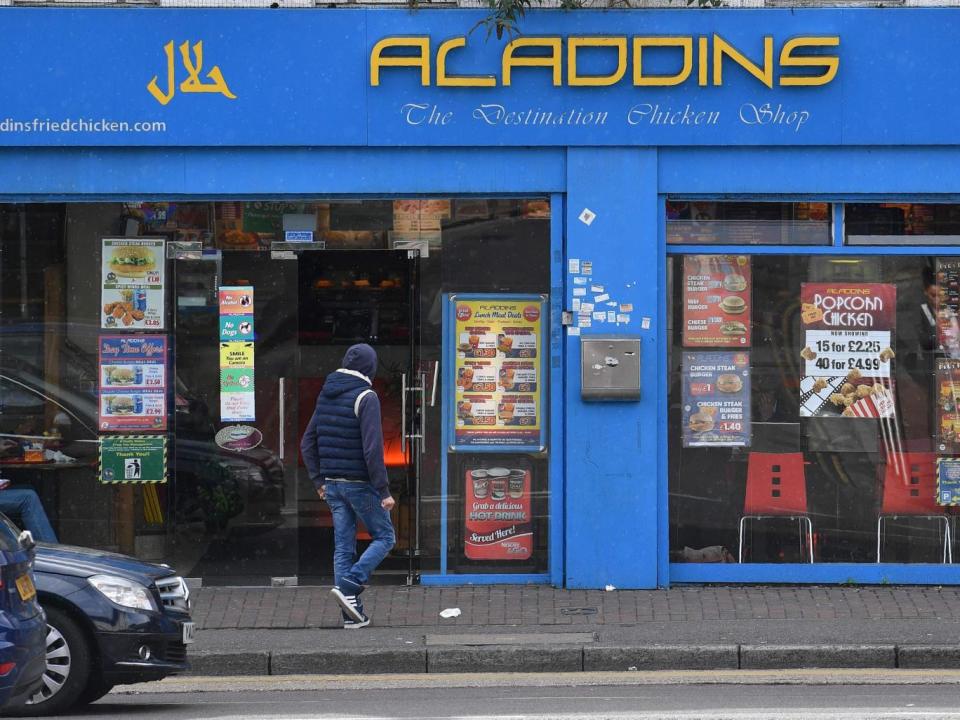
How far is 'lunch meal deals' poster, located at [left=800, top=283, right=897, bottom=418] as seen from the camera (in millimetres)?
11695

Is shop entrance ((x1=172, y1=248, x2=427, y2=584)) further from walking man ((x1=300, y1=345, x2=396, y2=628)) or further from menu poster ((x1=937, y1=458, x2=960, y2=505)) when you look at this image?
menu poster ((x1=937, y1=458, x2=960, y2=505))

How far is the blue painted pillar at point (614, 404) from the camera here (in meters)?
11.4

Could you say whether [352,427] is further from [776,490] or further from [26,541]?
[776,490]

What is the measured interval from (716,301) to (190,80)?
4.31m

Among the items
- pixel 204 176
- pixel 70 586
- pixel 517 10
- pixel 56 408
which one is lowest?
pixel 70 586

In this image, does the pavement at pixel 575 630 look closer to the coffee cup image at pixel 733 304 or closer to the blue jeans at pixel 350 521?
the blue jeans at pixel 350 521

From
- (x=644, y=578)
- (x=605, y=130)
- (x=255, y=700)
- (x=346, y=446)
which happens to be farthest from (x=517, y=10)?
(x=255, y=700)

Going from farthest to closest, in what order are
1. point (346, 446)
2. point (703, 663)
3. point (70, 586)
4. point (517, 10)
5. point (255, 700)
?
1. point (517, 10)
2. point (346, 446)
3. point (703, 663)
4. point (255, 700)
5. point (70, 586)

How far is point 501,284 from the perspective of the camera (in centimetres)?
1170

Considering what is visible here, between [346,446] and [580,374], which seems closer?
[346,446]

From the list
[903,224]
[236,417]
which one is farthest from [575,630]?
[903,224]

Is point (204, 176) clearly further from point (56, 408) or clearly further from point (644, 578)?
point (644, 578)

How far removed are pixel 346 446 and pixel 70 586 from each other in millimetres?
2840

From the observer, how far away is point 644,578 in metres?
11.5
